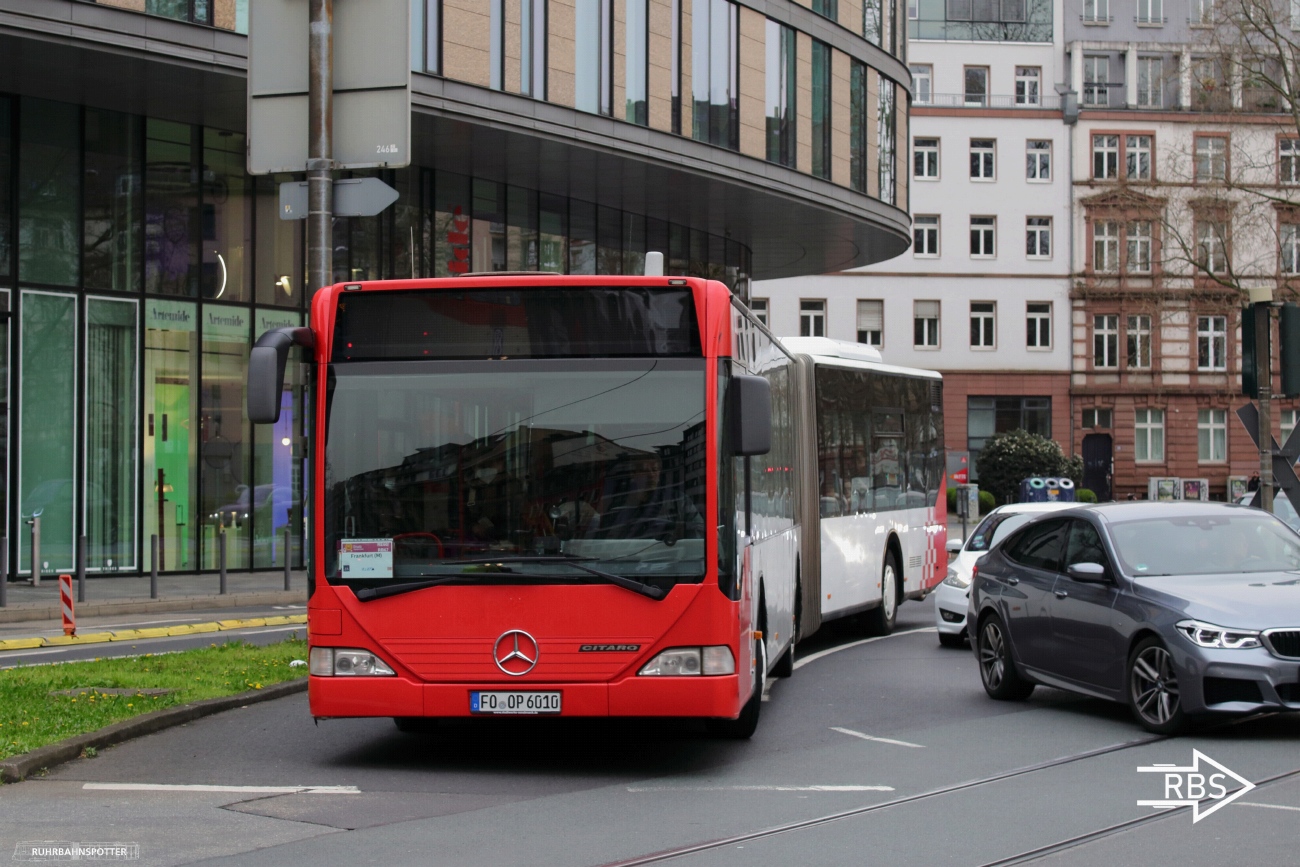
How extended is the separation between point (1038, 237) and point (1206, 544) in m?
59.1

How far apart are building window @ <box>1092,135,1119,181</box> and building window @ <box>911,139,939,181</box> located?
645cm

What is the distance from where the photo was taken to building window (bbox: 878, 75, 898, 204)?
3834 cm

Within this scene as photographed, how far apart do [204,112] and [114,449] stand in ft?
18.7

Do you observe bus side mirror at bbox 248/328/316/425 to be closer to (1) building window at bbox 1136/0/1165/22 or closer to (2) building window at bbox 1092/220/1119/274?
(2) building window at bbox 1092/220/1119/274

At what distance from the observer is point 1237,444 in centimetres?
6781

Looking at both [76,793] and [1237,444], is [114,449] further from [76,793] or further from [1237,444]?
[1237,444]

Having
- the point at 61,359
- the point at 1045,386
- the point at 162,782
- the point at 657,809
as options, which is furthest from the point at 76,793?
the point at 1045,386

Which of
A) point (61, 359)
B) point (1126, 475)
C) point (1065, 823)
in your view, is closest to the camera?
point (1065, 823)

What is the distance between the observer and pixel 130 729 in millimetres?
10305

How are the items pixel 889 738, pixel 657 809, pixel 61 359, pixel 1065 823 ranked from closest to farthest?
pixel 1065 823 → pixel 657 809 → pixel 889 738 → pixel 61 359

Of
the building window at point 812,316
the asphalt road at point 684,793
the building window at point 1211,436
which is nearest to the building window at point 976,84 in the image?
the building window at point 812,316

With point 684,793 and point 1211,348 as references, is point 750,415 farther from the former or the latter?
point 1211,348

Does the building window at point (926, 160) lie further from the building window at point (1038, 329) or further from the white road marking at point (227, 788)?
the white road marking at point (227, 788)

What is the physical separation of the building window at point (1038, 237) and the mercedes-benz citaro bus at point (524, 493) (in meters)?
60.9
